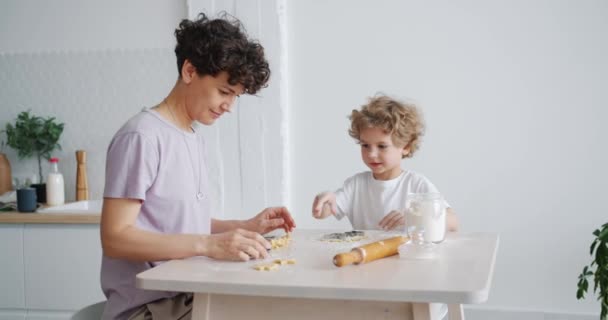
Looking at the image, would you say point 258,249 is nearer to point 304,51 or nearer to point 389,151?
point 389,151

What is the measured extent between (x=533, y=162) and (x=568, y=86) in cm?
39

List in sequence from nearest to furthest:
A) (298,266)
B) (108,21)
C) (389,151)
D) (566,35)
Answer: (298,266)
(389,151)
(566,35)
(108,21)

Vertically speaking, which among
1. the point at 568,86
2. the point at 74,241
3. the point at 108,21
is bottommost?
the point at 74,241

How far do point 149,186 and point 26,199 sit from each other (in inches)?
74.9

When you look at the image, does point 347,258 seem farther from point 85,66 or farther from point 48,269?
point 85,66

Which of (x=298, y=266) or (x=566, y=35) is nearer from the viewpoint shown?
(x=298, y=266)

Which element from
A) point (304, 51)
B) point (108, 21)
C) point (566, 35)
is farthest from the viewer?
point (108, 21)

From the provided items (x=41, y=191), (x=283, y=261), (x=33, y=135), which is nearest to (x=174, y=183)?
(x=283, y=261)

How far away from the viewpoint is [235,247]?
5.29ft

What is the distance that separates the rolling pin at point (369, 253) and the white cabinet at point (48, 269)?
2.06 m

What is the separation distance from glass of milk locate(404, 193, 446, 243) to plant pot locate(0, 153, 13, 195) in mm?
2837

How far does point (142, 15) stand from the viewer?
12.3 feet

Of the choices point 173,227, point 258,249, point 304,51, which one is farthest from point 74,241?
point 258,249

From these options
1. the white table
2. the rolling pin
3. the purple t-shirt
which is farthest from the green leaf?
the rolling pin
